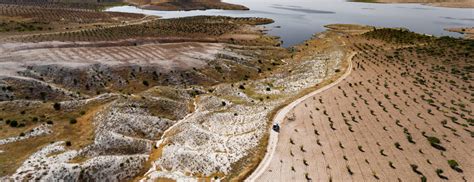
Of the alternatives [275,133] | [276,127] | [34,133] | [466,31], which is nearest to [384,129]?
[276,127]

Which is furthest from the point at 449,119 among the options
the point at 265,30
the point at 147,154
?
the point at 265,30

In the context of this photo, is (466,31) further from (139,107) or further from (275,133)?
(139,107)

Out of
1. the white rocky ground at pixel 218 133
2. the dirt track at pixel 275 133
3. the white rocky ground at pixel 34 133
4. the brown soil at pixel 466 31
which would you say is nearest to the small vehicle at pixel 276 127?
the dirt track at pixel 275 133

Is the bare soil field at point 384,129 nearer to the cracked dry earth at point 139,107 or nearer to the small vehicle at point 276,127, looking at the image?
the small vehicle at point 276,127

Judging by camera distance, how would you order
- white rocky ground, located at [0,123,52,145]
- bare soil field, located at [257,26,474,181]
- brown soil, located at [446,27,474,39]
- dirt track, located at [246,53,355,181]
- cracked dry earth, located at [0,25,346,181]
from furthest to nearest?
brown soil, located at [446,27,474,39], white rocky ground, located at [0,123,52,145], cracked dry earth, located at [0,25,346,181], bare soil field, located at [257,26,474,181], dirt track, located at [246,53,355,181]

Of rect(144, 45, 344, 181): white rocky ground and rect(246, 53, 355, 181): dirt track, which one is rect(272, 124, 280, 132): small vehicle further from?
rect(144, 45, 344, 181): white rocky ground

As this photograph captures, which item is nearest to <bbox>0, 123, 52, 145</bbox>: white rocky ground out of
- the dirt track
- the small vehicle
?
the dirt track
